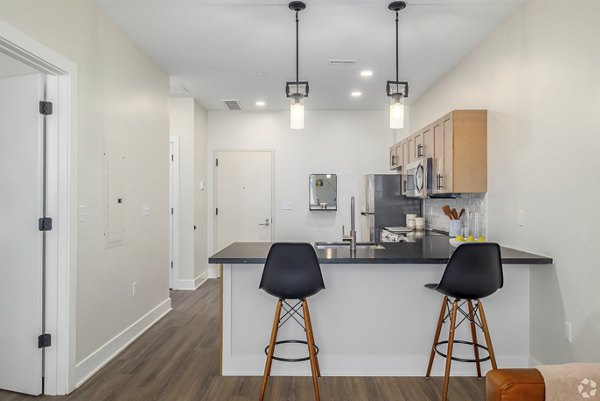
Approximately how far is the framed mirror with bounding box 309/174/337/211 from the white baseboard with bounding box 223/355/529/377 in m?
3.49

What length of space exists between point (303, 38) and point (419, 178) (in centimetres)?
192

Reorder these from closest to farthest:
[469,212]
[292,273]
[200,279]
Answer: [292,273]
[469,212]
[200,279]

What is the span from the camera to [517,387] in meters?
1.33

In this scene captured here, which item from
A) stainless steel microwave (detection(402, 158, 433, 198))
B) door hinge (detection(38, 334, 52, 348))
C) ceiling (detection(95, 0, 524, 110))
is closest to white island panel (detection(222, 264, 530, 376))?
door hinge (detection(38, 334, 52, 348))

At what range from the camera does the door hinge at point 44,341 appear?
259 centimetres

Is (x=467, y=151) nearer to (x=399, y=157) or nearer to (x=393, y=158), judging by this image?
(x=399, y=157)

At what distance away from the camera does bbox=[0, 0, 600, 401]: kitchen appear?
2.56 meters

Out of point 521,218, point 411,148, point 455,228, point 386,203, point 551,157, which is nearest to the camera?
point 551,157

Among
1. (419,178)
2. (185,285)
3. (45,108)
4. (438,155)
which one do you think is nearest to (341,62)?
(438,155)

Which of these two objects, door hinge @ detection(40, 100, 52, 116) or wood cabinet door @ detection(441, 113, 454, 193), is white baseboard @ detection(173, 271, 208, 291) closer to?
door hinge @ detection(40, 100, 52, 116)

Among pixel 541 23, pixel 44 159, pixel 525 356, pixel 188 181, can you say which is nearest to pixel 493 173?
pixel 541 23

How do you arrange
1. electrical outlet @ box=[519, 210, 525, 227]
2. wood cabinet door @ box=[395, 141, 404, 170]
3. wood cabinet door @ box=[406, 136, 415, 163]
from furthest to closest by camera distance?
wood cabinet door @ box=[395, 141, 404, 170] → wood cabinet door @ box=[406, 136, 415, 163] → electrical outlet @ box=[519, 210, 525, 227]

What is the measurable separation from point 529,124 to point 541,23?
687 mm

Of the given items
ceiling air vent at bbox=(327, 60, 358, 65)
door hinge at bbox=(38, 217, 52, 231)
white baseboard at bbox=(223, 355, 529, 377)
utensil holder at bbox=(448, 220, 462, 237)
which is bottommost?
white baseboard at bbox=(223, 355, 529, 377)
